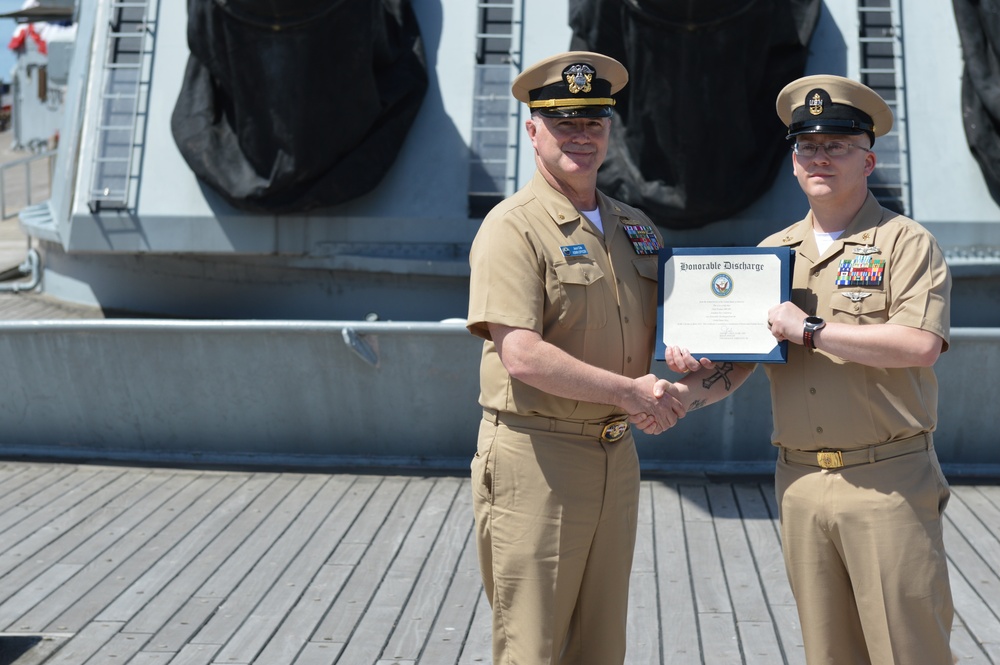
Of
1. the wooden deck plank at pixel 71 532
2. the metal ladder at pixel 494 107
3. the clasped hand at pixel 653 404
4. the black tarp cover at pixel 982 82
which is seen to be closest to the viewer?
the clasped hand at pixel 653 404

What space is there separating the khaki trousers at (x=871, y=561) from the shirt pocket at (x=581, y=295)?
62 centimetres

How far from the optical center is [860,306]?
2.79 meters

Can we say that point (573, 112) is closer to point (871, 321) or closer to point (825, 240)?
point (825, 240)

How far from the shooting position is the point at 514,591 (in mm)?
2875

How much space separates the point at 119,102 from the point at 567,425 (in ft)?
15.6

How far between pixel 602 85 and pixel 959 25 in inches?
161

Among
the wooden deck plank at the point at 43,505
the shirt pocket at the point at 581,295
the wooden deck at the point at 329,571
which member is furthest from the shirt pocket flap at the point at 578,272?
the wooden deck plank at the point at 43,505

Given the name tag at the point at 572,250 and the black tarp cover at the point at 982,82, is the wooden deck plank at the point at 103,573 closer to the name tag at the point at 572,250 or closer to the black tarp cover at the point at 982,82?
the name tag at the point at 572,250

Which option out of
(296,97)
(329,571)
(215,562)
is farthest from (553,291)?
(296,97)

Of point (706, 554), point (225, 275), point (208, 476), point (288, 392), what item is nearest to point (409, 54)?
point (225, 275)

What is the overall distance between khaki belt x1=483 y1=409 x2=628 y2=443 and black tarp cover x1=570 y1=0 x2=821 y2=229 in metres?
3.06

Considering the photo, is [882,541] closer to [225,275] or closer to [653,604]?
[653,604]

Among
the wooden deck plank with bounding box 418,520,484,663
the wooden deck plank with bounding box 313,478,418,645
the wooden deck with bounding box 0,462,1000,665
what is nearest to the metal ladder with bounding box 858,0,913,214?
the wooden deck with bounding box 0,462,1000,665

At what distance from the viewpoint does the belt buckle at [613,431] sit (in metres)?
2.94
